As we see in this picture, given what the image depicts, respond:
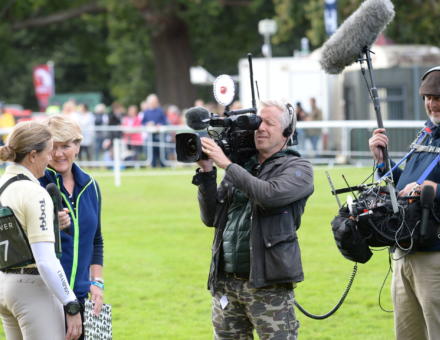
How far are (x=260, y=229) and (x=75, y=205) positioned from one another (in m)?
1.09

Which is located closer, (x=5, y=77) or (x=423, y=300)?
(x=423, y=300)

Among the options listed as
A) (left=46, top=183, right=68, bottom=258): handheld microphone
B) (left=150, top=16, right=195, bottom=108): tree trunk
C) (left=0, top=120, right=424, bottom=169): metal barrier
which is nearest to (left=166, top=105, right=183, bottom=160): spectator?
(left=0, top=120, right=424, bottom=169): metal barrier

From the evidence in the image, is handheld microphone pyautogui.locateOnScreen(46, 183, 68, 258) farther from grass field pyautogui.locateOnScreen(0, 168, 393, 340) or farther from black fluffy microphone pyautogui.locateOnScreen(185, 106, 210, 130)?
grass field pyautogui.locateOnScreen(0, 168, 393, 340)

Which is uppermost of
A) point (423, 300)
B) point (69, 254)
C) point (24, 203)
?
point (24, 203)

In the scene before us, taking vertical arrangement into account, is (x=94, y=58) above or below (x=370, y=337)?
above

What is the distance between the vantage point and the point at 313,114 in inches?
1073

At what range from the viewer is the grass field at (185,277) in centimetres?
865

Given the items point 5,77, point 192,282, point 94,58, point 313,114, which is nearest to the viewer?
point 192,282

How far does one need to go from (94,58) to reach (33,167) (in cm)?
4435

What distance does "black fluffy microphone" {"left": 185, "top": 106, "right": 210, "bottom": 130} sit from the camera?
513 centimetres

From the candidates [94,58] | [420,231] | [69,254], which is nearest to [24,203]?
[69,254]

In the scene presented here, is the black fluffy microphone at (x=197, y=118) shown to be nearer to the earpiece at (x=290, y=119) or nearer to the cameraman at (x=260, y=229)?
the cameraman at (x=260, y=229)

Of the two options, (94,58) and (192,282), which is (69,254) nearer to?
(192,282)

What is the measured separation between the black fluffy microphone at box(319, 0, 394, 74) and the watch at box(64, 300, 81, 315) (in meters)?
2.24
